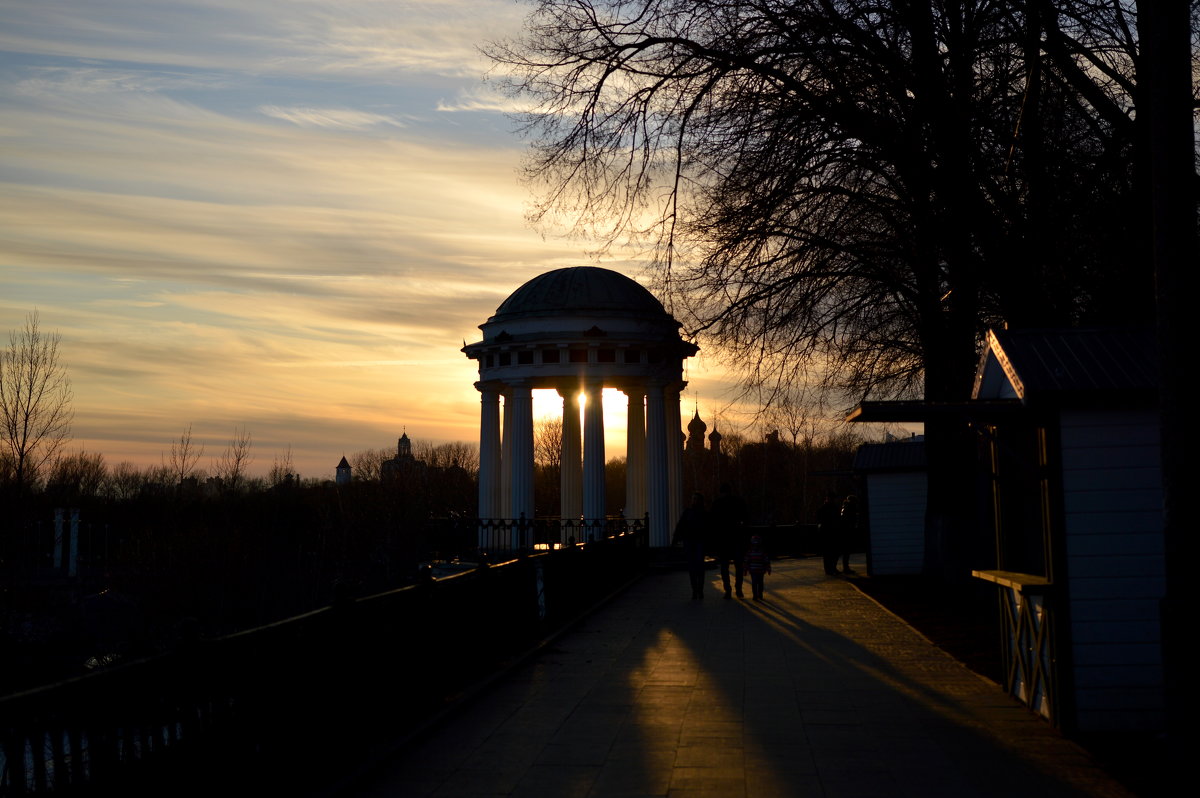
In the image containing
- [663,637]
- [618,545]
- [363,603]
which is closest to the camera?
[363,603]

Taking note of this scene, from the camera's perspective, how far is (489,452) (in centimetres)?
4112

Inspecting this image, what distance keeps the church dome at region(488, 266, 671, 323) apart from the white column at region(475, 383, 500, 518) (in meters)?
2.79

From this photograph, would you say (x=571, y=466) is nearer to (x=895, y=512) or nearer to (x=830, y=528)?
(x=830, y=528)

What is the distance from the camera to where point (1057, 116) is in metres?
16.4

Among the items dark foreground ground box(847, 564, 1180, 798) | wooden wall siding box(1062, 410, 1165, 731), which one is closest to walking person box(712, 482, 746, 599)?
dark foreground ground box(847, 564, 1180, 798)

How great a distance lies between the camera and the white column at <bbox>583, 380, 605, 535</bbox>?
38.0 m

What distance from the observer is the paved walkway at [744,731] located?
7.61 meters

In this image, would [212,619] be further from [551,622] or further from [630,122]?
[630,122]

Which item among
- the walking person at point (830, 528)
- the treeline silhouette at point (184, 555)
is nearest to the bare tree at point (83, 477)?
the treeline silhouette at point (184, 555)

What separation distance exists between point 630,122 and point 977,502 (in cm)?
1043

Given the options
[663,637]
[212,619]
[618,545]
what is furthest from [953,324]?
[212,619]

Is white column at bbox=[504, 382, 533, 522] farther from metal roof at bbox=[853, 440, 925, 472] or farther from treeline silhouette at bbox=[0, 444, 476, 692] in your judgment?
metal roof at bbox=[853, 440, 925, 472]

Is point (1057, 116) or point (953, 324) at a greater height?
point (1057, 116)

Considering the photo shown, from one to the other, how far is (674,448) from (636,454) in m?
1.76
